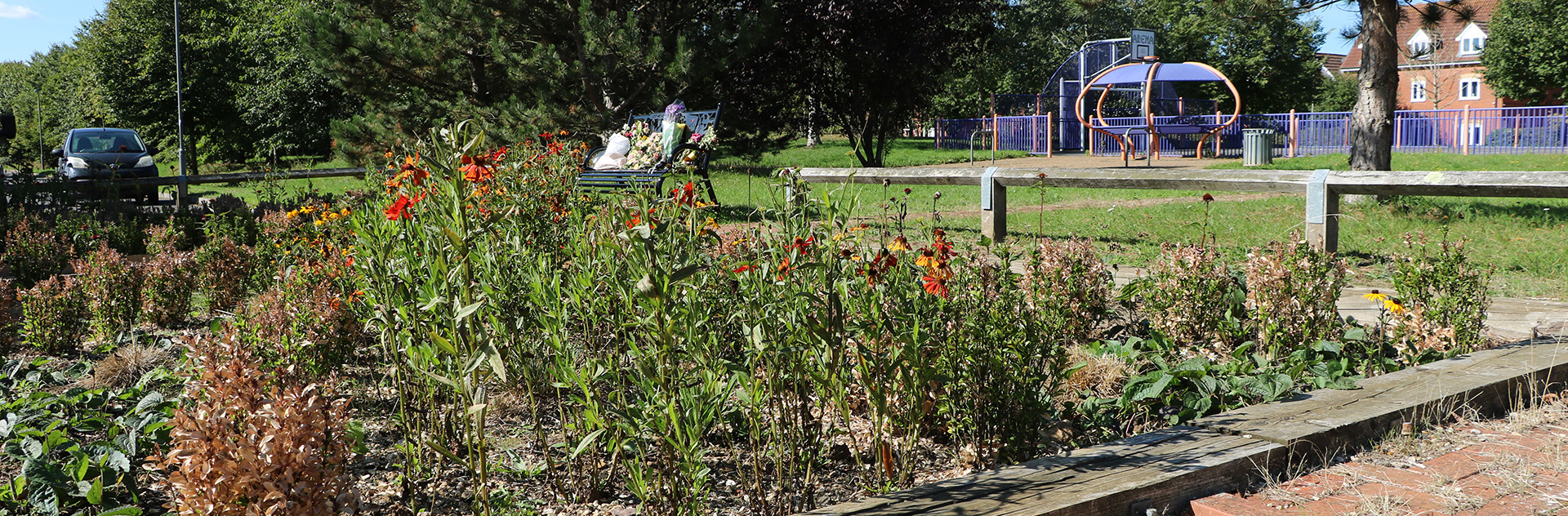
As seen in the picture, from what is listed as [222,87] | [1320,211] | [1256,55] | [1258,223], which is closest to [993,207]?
[1320,211]

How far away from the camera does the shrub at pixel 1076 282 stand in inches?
138

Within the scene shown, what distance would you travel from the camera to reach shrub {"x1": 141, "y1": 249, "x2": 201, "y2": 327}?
4.30 m

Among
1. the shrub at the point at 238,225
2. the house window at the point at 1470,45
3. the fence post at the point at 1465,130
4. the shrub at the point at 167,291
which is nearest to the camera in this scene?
the shrub at the point at 167,291

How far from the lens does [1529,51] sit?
3170 centimetres

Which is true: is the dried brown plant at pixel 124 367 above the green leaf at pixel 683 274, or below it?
below

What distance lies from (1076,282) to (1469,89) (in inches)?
2149

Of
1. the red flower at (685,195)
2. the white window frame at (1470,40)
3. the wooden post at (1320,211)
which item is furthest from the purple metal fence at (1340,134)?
the white window frame at (1470,40)

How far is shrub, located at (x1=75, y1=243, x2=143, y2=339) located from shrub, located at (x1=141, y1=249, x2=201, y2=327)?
0.04 metres

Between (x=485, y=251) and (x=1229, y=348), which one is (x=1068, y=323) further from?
(x=485, y=251)

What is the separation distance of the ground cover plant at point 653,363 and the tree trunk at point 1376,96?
602 cm

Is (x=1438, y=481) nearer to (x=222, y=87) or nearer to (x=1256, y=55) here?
(x=222, y=87)

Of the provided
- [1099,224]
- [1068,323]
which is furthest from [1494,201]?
[1068,323]

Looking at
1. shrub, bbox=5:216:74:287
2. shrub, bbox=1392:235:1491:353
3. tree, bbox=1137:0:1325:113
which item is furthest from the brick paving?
tree, bbox=1137:0:1325:113

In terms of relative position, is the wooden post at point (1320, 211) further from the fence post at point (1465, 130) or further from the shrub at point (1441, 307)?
the fence post at point (1465, 130)
